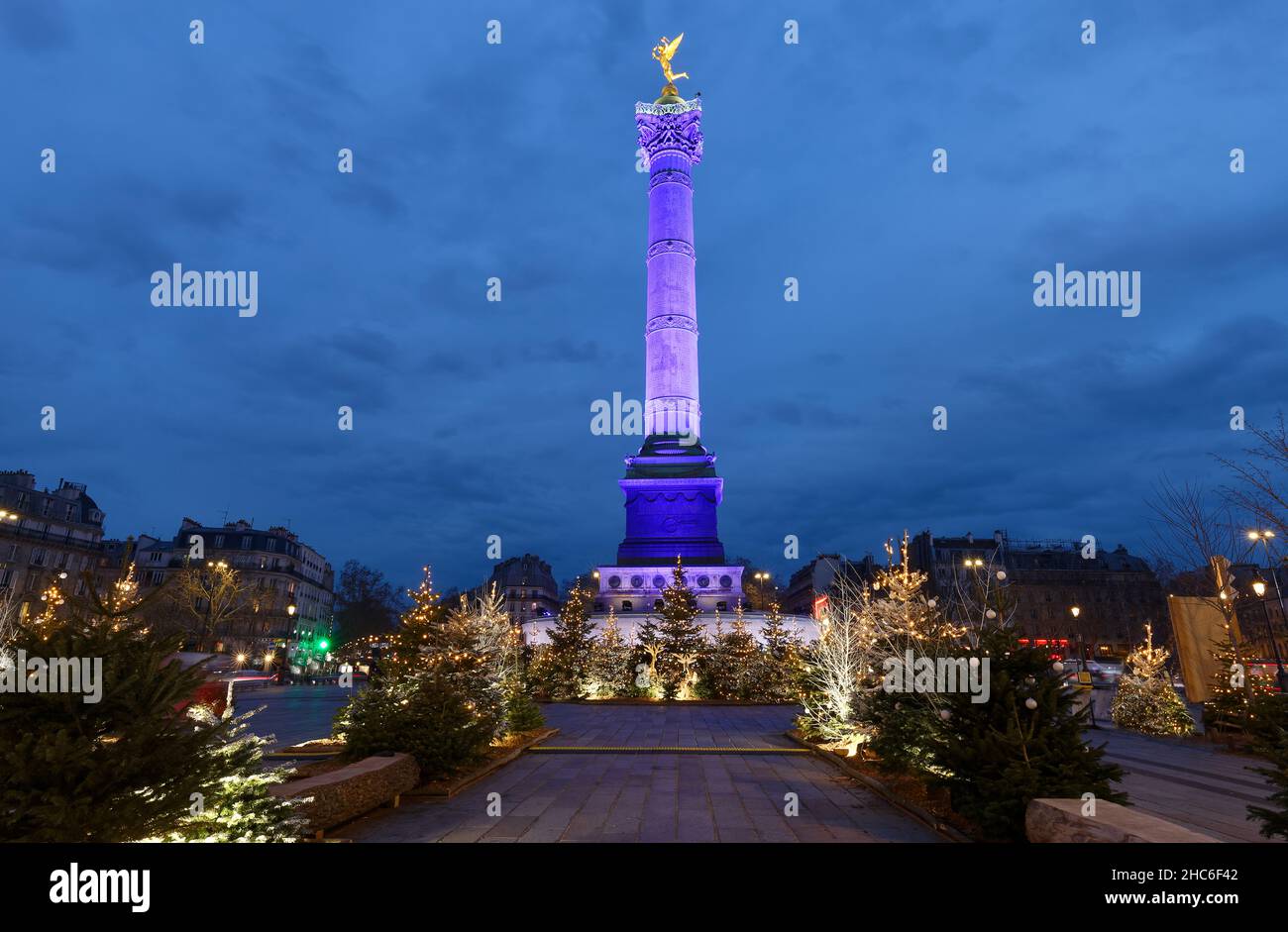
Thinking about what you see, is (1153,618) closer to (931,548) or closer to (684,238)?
(931,548)

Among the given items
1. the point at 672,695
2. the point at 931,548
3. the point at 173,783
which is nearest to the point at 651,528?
the point at 672,695

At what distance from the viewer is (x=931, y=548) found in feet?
272

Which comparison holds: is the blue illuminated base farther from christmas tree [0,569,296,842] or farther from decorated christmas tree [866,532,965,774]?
christmas tree [0,569,296,842]

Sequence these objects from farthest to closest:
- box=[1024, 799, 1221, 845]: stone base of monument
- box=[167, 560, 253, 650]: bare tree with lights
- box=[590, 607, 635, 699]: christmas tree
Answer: box=[167, 560, 253, 650]: bare tree with lights, box=[590, 607, 635, 699]: christmas tree, box=[1024, 799, 1221, 845]: stone base of monument

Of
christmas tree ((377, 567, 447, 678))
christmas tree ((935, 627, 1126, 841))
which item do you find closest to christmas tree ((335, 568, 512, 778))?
christmas tree ((377, 567, 447, 678))

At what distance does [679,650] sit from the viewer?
3095 centimetres

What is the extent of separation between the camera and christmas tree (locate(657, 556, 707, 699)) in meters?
30.6

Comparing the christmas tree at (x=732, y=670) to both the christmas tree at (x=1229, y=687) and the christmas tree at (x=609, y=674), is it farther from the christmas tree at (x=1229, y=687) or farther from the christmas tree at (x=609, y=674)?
the christmas tree at (x=1229, y=687)

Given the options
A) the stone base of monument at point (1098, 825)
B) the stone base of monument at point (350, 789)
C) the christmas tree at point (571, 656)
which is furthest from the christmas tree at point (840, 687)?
the christmas tree at point (571, 656)

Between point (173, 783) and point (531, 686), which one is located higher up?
point (173, 783)

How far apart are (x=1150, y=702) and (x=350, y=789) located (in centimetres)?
2195

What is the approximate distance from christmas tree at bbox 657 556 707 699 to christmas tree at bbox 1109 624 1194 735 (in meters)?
15.6

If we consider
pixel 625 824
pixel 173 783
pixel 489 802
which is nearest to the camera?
pixel 173 783
